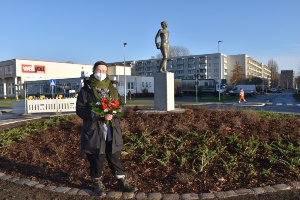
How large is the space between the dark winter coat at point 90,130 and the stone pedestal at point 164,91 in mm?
6596

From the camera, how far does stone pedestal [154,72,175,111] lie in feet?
34.5

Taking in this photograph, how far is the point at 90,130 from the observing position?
389cm

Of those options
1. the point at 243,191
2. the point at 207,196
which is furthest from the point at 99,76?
the point at 243,191

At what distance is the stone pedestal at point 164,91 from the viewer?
34.5 feet

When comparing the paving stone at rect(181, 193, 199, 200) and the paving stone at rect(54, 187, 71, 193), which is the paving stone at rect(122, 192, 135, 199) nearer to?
the paving stone at rect(181, 193, 199, 200)

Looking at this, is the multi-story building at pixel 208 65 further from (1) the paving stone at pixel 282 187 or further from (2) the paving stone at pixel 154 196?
(2) the paving stone at pixel 154 196

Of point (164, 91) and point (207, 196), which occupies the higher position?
point (164, 91)

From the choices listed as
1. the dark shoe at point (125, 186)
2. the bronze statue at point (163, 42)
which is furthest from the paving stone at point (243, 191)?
the bronze statue at point (163, 42)

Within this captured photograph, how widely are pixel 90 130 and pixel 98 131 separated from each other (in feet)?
0.36

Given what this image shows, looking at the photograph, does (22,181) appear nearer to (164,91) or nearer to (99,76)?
(99,76)

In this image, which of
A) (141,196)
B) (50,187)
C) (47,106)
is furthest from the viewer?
(47,106)

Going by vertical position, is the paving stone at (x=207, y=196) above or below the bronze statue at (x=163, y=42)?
below

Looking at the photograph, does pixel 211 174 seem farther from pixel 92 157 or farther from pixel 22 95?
pixel 22 95

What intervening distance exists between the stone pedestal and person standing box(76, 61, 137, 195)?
6.40m
